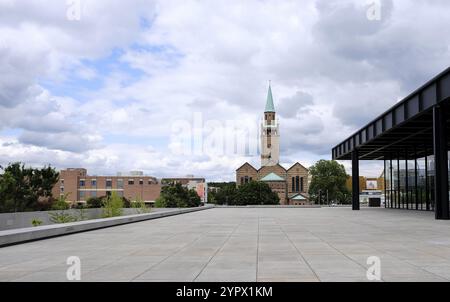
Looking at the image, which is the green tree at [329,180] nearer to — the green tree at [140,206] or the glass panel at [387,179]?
the glass panel at [387,179]

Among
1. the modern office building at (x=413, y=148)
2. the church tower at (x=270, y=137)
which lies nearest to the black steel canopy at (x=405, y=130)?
the modern office building at (x=413, y=148)

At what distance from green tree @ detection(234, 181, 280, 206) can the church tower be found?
152 feet

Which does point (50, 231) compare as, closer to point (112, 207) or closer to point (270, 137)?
point (112, 207)

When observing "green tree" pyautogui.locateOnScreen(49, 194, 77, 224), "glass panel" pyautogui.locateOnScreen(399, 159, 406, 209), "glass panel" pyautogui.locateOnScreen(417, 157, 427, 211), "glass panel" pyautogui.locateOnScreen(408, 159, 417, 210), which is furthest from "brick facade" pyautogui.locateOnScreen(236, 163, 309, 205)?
"green tree" pyautogui.locateOnScreen(49, 194, 77, 224)

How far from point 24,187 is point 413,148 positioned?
46106mm

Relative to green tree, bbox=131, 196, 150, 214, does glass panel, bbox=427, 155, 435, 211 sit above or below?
above

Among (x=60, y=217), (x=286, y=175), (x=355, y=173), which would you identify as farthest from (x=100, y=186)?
(x=60, y=217)

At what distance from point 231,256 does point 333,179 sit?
129 m

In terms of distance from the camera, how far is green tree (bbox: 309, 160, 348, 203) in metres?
138

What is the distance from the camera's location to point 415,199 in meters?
48.2

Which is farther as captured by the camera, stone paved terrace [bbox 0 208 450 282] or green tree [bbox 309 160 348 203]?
green tree [bbox 309 160 348 203]

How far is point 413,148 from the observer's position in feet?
163

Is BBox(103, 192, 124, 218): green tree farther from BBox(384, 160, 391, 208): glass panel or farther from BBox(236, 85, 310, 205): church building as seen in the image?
BBox(236, 85, 310, 205): church building

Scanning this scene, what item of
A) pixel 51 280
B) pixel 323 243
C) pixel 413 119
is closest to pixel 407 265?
pixel 323 243
